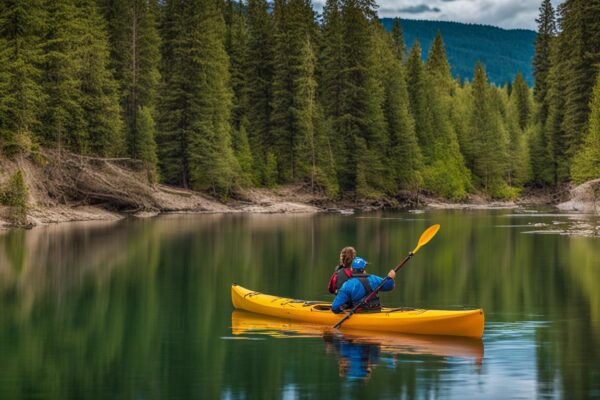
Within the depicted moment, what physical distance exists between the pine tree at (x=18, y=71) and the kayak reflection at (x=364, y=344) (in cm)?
2814

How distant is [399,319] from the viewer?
51.1ft

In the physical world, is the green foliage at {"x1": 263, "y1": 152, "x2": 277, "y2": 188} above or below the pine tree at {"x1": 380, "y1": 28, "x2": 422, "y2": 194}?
below

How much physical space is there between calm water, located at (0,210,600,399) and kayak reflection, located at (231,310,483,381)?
2.0 inches

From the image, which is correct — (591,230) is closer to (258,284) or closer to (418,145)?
(258,284)

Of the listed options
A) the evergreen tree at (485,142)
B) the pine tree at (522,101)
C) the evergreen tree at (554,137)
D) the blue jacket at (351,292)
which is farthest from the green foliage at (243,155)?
the pine tree at (522,101)

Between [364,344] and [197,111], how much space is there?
150ft

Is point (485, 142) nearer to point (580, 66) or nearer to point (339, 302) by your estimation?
point (580, 66)

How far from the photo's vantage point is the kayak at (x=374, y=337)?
14.4m

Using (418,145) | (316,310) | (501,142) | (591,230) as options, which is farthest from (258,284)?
(501,142)

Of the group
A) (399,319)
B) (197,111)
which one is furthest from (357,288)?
(197,111)

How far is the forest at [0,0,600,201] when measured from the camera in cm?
4762

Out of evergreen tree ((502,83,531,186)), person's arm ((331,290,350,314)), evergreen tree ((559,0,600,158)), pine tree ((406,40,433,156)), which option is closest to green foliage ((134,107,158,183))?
pine tree ((406,40,433,156))

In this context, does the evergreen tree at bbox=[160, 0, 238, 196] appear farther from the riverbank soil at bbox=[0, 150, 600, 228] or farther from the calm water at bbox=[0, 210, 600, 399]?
the calm water at bbox=[0, 210, 600, 399]

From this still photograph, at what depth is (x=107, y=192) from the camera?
48.2 m
